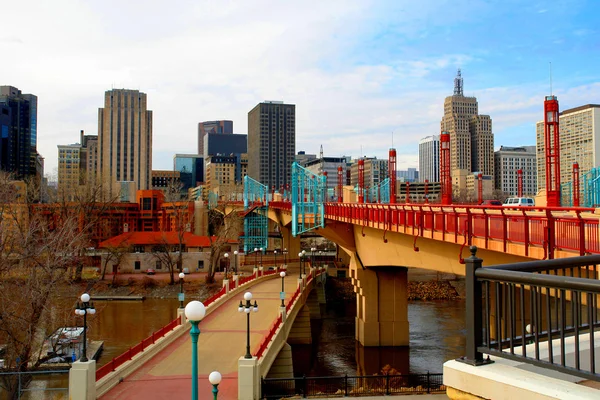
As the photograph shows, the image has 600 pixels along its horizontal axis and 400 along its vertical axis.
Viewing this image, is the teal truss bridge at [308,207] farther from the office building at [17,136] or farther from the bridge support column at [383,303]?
the office building at [17,136]

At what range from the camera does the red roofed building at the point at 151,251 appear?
66.9 m

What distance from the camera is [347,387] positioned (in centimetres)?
2352

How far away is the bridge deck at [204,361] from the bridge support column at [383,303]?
7.42 meters

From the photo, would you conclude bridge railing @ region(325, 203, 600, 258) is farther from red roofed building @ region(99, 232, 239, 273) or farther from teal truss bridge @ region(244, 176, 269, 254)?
teal truss bridge @ region(244, 176, 269, 254)

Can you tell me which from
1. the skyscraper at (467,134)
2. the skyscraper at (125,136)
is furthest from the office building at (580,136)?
the skyscraper at (125,136)

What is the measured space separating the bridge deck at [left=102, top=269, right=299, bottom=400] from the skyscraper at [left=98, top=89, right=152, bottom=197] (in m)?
158

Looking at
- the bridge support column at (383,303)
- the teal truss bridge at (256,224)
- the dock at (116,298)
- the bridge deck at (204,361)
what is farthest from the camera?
the teal truss bridge at (256,224)

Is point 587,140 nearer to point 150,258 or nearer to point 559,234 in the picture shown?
point 150,258

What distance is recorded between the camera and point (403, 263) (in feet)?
88.7

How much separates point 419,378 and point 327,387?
582 centimetres

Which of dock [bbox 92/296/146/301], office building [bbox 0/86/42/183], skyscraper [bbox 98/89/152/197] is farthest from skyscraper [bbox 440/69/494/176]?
office building [bbox 0/86/42/183]

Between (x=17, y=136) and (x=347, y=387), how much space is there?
187488mm

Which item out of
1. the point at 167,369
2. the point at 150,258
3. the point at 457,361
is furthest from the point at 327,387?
the point at 150,258

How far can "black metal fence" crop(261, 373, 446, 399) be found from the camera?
21.2 m
